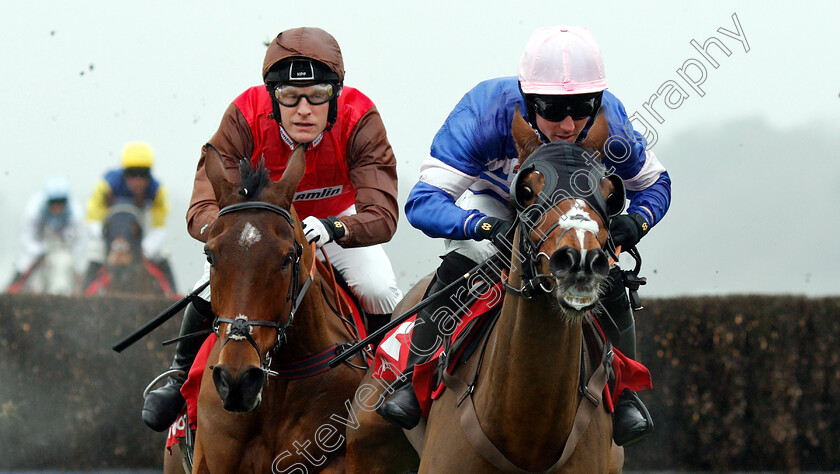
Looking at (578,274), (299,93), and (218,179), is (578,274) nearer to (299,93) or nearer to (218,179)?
(218,179)

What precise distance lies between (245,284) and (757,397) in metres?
5.99

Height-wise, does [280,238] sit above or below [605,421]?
above

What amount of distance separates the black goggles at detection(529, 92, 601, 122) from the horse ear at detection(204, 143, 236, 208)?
3.93ft

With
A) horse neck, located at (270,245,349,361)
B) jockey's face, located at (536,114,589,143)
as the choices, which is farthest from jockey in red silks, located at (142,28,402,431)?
jockey's face, located at (536,114,589,143)

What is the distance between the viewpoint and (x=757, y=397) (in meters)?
8.42

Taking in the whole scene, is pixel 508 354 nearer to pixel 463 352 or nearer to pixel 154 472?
pixel 463 352

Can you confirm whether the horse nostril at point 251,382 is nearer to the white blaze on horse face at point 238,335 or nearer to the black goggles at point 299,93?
the white blaze on horse face at point 238,335

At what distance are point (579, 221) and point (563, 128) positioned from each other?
0.88 meters

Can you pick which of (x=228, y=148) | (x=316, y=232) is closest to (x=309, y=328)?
(x=316, y=232)

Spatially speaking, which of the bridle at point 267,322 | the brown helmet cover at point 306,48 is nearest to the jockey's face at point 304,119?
the brown helmet cover at point 306,48

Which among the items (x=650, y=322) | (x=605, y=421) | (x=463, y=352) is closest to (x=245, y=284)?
(x=463, y=352)

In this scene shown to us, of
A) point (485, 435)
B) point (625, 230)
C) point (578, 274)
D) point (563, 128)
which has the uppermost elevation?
point (563, 128)

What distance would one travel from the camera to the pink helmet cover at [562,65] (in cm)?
367

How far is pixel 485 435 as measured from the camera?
344 cm
